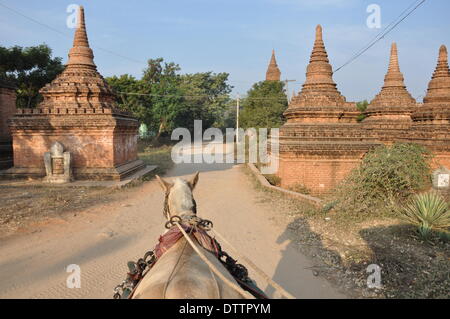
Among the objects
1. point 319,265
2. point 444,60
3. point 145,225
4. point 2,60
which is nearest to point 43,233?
point 145,225

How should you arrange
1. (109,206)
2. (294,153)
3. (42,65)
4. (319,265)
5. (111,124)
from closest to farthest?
(319,265) → (109,206) → (294,153) → (111,124) → (42,65)

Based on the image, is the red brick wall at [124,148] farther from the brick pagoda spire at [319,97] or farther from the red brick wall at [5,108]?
the brick pagoda spire at [319,97]

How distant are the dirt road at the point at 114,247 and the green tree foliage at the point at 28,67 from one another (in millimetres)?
21095

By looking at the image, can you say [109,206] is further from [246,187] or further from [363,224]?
[363,224]

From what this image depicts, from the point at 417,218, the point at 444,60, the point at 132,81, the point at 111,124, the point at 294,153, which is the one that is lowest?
the point at 417,218

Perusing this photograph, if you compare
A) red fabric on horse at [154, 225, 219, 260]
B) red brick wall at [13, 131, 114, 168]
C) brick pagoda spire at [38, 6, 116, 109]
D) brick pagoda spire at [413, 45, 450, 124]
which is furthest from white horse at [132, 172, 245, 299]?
brick pagoda spire at [38, 6, 116, 109]

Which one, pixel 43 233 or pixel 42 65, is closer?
pixel 43 233

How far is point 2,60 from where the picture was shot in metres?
23.6

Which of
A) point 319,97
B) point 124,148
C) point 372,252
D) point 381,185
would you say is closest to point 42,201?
point 124,148

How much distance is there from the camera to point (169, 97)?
3203cm

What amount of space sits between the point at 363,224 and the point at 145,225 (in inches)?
195

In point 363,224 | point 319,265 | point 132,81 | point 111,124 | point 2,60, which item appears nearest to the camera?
point 319,265

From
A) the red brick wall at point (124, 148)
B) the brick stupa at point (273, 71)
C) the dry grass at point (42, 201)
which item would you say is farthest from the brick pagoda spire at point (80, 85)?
the brick stupa at point (273, 71)

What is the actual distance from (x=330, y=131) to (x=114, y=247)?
780 cm
